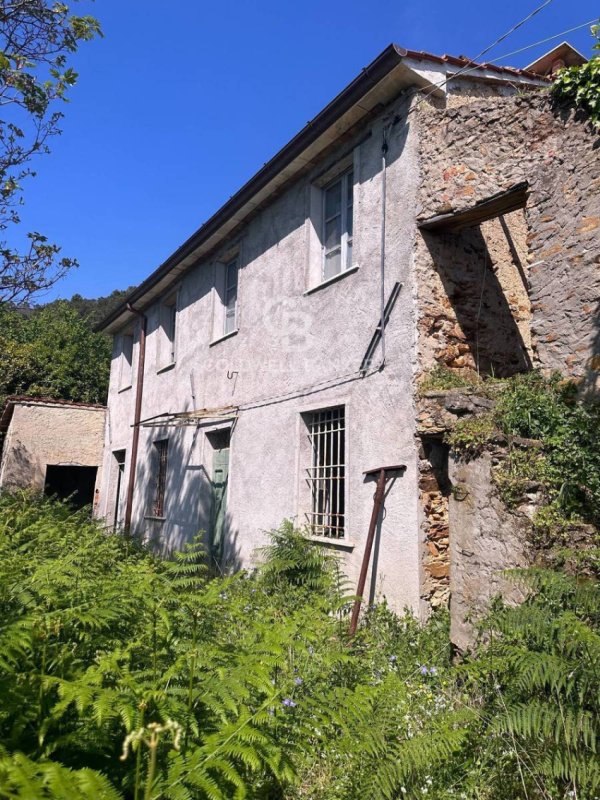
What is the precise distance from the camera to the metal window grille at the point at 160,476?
12531 mm

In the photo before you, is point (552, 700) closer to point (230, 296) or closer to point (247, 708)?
point (247, 708)

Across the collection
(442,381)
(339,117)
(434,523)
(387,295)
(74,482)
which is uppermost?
(339,117)

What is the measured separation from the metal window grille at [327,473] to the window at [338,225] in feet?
6.86

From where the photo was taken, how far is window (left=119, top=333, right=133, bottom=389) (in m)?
16.0

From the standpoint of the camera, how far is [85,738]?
6.44ft

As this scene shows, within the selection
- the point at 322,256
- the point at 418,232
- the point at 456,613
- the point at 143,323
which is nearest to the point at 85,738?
the point at 456,613

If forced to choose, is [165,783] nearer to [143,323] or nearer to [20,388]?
[143,323]

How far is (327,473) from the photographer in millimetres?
7582

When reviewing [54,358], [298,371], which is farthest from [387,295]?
[54,358]

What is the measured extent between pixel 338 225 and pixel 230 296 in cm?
348

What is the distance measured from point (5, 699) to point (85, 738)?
0.30 m

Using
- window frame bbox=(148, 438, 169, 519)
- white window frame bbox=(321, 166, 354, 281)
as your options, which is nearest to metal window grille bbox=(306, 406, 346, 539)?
white window frame bbox=(321, 166, 354, 281)

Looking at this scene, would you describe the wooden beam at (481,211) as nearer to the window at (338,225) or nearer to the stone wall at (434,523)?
the window at (338,225)

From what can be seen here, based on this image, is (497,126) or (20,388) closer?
(497,126)
